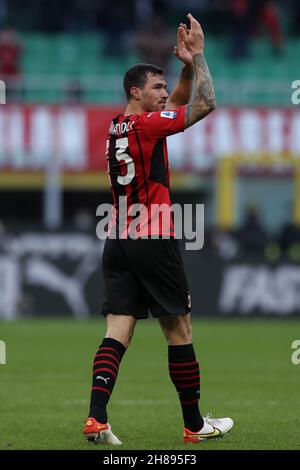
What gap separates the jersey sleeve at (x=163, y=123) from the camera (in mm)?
7043

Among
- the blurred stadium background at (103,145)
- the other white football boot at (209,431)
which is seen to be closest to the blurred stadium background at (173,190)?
the blurred stadium background at (103,145)

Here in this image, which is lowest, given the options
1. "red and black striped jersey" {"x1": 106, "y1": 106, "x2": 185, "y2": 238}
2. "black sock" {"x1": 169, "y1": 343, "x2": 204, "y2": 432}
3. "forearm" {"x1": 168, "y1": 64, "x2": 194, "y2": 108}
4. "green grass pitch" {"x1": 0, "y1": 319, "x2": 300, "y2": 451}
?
"green grass pitch" {"x1": 0, "y1": 319, "x2": 300, "y2": 451}

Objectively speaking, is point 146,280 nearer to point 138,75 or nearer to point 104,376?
point 104,376

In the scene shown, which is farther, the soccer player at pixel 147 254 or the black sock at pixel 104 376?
the soccer player at pixel 147 254

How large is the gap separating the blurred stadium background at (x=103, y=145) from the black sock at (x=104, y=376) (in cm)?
1232

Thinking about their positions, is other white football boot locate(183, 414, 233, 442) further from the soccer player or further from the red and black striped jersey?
the red and black striped jersey

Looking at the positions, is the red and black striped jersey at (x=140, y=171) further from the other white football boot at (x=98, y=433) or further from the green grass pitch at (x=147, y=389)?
the green grass pitch at (x=147, y=389)

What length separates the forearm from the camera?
25.2ft

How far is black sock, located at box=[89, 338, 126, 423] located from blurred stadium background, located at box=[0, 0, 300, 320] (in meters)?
12.3

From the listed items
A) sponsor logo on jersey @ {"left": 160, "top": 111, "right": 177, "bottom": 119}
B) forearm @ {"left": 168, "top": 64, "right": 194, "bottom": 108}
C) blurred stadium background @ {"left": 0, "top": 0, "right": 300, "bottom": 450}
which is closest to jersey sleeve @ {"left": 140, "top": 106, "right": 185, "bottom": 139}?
sponsor logo on jersey @ {"left": 160, "top": 111, "right": 177, "bottom": 119}

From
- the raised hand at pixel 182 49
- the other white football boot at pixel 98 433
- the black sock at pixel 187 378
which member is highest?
the raised hand at pixel 182 49

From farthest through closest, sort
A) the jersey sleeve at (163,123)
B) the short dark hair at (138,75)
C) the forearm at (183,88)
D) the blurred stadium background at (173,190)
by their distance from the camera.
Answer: the blurred stadium background at (173,190), the forearm at (183,88), the short dark hair at (138,75), the jersey sleeve at (163,123)

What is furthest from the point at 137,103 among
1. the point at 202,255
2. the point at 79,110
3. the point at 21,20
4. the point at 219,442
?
the point at 21,20

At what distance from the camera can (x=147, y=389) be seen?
10422mm
